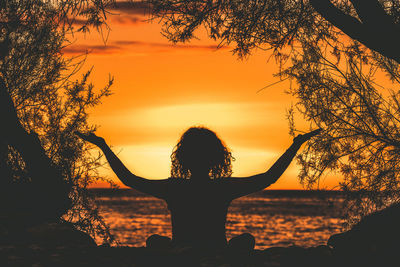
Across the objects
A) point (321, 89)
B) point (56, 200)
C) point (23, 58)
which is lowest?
point (56, 200)

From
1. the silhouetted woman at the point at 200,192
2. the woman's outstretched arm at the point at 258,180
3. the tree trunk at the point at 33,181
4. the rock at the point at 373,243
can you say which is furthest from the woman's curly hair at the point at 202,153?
the tree trunk at the point at 33,181

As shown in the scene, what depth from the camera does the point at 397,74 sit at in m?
12.7

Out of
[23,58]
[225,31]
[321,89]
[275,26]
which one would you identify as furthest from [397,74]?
[23,58]

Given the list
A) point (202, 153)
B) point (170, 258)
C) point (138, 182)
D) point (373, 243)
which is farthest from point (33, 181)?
point (373, 243)

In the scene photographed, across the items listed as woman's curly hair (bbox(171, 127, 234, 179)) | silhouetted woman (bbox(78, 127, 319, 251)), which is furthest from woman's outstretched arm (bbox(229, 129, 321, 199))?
woman's curly hair (bbox(171, 127, 234, 179))

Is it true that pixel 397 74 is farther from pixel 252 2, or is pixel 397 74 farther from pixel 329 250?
pixel 329 250

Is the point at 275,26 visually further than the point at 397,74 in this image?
No

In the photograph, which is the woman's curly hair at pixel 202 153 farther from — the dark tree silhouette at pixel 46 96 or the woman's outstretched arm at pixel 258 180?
the dark tree silhouette at pixel 46 96

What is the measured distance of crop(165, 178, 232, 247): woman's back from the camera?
538 centimetres

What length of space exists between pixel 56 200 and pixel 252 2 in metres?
5.56

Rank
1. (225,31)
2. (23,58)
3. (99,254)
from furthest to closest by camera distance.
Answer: (23,58) < (225,31) < (99,254)

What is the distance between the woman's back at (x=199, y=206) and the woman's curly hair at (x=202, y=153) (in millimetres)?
327

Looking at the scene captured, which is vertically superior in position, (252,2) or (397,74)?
(252,2)

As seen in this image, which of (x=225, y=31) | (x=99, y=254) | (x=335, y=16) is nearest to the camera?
(x=99, y=254)
